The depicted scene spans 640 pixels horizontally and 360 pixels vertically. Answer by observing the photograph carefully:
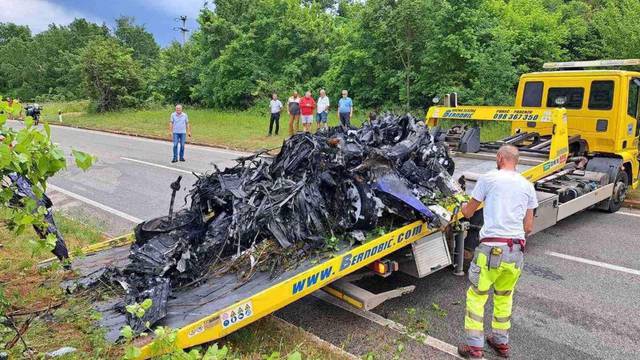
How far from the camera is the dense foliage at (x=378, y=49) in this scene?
1633 cm

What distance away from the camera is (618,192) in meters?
8.05

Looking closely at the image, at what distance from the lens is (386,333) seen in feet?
14.2

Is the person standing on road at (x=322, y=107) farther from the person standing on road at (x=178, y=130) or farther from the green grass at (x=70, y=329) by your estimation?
the green grass at (x=70, y=329)

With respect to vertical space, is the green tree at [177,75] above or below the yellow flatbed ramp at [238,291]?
above

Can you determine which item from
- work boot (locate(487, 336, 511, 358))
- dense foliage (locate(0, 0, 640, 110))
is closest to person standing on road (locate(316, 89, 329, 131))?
dense foliage (locate(0, 0, 640, 110))

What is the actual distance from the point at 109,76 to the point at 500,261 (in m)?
34.8

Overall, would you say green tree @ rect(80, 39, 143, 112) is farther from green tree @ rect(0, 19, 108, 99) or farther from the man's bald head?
the man's bald head

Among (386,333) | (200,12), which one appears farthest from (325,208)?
(200,12)

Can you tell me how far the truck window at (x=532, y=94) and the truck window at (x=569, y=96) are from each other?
0.61 feet

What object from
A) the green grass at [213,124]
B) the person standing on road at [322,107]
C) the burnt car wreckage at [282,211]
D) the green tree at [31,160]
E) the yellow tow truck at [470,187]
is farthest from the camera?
the green grass at [213,124]

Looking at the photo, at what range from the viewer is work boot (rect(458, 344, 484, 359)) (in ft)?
12.7

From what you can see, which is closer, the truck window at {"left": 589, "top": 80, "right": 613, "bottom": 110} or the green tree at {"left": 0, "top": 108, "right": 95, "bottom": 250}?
the green tree at {"left": 0, "top": 108, "right": 95, "bottom": 250}

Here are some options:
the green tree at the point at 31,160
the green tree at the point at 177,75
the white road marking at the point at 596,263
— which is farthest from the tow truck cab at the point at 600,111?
the green tree at the point at 177,75

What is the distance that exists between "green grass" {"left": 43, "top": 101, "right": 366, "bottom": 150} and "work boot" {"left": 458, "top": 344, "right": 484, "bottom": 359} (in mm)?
12759
